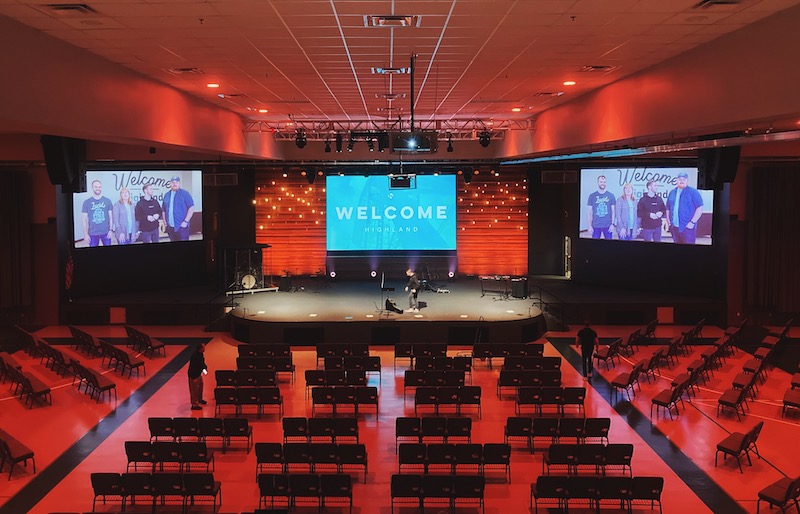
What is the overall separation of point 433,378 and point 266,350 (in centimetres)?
445

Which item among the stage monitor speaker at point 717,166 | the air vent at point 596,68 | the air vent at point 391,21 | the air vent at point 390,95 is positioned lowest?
the stage monitor speaker at point 717,166

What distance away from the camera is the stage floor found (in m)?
19.9

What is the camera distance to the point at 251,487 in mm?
10289

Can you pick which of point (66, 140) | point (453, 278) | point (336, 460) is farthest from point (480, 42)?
point (453, 278)

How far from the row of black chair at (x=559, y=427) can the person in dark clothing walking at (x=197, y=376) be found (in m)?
6.34

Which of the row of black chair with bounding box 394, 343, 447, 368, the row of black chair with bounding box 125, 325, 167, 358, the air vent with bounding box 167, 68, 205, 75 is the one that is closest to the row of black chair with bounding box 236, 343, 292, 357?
the row of black chair with bounding box 394, 343, 447, 368

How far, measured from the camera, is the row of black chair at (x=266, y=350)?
1630 centimetres

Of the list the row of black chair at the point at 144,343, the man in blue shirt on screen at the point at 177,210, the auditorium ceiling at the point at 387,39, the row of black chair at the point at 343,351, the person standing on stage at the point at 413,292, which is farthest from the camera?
the man in blue shirt on screen at the point at 177,210

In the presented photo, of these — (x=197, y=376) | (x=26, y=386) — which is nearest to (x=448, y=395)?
(x=197, y=376)

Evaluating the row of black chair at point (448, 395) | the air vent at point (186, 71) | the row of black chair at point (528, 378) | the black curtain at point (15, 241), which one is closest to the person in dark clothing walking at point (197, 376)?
the row of black chair at point (448, 395)

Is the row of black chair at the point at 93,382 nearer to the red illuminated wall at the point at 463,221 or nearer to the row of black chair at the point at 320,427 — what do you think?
the row of black chair at the point at 320,427

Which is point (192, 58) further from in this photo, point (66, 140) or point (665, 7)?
point (665, 7)

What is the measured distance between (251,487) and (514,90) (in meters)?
10.3

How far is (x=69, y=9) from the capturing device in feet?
27.3
